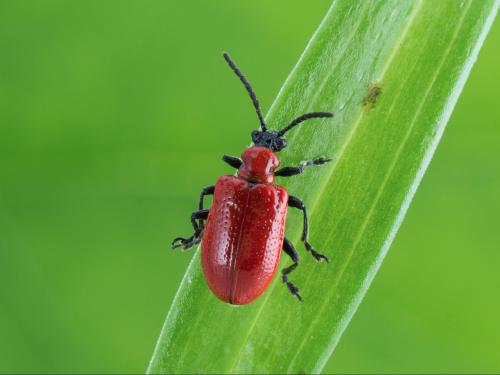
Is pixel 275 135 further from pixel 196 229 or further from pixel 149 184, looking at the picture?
pixel 149 184

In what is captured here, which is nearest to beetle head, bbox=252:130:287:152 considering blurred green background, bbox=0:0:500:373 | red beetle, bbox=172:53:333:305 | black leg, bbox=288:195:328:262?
red beetle, bbox=172:53:333:305

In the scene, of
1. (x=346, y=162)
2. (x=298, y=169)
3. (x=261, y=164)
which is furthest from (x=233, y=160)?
(x=346, y=162)

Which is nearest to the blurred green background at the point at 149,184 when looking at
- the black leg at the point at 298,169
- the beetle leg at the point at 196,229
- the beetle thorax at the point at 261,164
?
the beetle leg at the point at 196,229

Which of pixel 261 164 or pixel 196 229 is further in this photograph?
pixel 196 229

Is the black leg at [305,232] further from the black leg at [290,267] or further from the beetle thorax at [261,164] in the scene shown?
the beetle thorax at [261,164]

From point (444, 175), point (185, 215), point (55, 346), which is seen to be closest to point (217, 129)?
point (185, 215)

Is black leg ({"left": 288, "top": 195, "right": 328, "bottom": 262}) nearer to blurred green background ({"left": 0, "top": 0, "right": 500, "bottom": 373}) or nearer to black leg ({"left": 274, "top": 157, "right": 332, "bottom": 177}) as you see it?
black leg ({"left": 274, "top": 157, "right": 332, "bottom": 177})

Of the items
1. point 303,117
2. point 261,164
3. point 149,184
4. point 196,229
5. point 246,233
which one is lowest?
point 149,184
